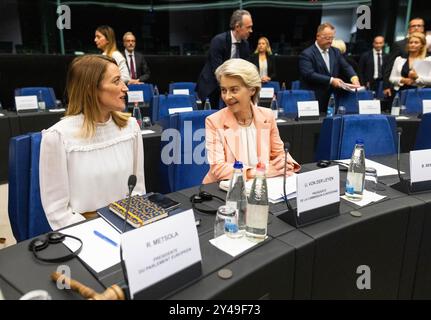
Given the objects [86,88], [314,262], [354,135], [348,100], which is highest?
[86,88]

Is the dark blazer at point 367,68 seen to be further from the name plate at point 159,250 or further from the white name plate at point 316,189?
the name plate at point 159,250

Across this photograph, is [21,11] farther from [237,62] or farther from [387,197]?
[387,197]

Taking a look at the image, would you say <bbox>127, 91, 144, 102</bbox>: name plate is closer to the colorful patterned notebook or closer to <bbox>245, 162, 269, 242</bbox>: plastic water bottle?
the colorful patterned notebook

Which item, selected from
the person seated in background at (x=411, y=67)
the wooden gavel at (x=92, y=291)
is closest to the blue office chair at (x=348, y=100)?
the person seated in background at (x=411, y=67)

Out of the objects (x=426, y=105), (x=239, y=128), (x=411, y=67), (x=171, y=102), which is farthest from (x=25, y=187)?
(x=411, y=67)

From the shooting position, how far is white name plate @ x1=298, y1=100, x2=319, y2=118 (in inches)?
132

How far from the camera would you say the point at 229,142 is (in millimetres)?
1872

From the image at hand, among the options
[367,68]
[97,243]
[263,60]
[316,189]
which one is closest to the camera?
[97,243]

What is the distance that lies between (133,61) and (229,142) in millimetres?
3926

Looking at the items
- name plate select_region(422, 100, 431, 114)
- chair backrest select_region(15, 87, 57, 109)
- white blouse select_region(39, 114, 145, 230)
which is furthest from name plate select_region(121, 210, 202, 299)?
chair backrest select_region(15, 87, 57, 109)

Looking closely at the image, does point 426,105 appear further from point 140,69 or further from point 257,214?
point 140,69

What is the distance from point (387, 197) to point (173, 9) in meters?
6.88

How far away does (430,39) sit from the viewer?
15.8ft
